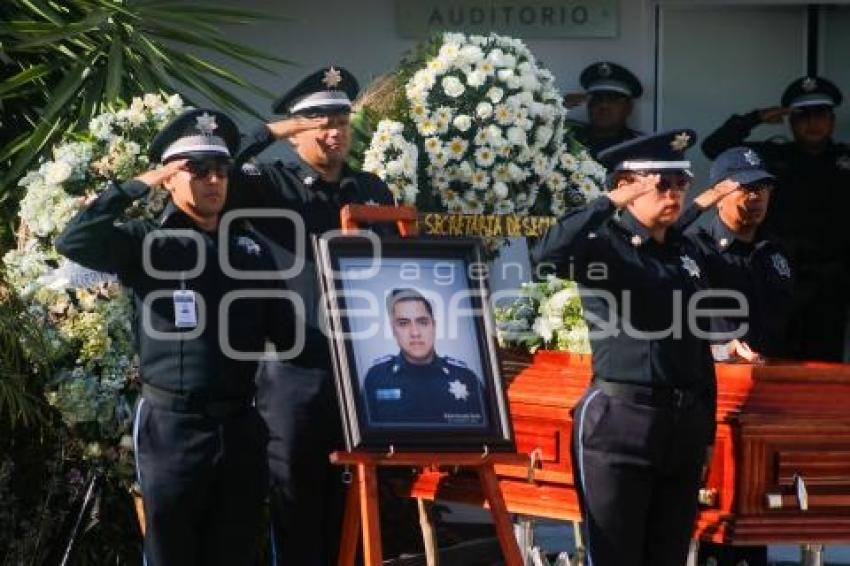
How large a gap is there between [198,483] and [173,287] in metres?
0.58

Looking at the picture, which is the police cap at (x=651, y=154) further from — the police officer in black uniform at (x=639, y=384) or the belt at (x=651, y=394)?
the belt at (x=651, y=394)

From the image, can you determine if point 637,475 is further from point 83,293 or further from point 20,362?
point 20,362

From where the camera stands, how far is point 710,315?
21.9 feet

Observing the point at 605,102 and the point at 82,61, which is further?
the point at 605,102

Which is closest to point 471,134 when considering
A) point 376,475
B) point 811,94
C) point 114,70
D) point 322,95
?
point 322,95

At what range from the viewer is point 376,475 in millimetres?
6246

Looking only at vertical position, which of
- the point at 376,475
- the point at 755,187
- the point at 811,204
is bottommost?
the point at 376,475

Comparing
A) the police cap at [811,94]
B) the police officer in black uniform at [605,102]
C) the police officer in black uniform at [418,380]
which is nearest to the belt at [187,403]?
the police officer in black uniform at [418,380]

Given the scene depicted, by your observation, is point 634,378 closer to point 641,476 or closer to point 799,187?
point 641,476

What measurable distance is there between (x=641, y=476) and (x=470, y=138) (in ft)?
4.70

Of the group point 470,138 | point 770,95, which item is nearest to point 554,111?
point 470,138

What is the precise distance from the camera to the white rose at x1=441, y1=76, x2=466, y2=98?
23.5 ft

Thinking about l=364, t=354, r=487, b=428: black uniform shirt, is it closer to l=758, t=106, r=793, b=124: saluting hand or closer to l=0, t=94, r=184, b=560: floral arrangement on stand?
l=0, t=94, r=184, b=560: floral arrangement on stand


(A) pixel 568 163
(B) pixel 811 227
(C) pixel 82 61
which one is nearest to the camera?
(A) pixel 568 163
